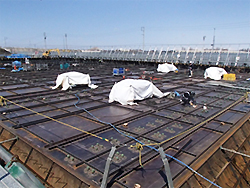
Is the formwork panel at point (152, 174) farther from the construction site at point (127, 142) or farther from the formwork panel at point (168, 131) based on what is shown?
the formwork panel at point (168, 131)

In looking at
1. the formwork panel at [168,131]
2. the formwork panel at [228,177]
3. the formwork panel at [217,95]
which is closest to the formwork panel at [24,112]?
the formwork panel at [168,131]

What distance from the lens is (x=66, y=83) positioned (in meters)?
14.8

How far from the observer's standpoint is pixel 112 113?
386 inches

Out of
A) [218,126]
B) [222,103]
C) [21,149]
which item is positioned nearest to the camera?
[21,149]

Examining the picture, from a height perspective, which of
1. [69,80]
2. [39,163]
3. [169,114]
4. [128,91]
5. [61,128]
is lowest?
[39,163]

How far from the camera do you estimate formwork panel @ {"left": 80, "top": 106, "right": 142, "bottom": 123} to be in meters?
9.04

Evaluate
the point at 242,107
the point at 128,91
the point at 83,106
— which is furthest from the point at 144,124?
the point at 242,107

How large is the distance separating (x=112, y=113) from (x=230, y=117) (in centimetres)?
584

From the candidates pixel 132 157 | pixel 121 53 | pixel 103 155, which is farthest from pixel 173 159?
pixel 121 53

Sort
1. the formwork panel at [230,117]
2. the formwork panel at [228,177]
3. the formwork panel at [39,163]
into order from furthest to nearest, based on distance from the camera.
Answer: the formwork panel at [230,117]
the formwork panel at [228,177]
the formwork panel at [39,163]

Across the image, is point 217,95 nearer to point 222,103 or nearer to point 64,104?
point 222,103

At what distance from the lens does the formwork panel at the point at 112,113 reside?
29.7 feet

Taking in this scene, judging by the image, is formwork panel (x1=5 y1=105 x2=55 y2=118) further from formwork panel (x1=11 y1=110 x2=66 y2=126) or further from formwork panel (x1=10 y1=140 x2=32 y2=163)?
formwork panel (x1=10 y1=140 x2=32 y2=163)

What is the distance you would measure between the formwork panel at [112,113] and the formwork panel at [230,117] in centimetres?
410
